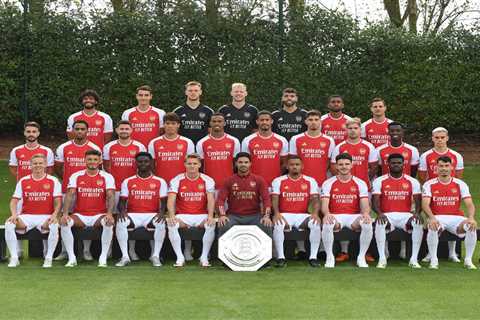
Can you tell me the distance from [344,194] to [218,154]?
1.54m

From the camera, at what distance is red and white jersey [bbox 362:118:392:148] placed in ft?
36.0

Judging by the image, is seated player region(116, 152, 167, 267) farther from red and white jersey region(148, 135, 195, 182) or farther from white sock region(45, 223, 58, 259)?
white sock region(45, 223, 58, 259)

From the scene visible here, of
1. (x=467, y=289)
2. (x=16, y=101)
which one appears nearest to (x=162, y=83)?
(x=16, y=101)

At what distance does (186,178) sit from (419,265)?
108 inches

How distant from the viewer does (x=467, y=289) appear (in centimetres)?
818

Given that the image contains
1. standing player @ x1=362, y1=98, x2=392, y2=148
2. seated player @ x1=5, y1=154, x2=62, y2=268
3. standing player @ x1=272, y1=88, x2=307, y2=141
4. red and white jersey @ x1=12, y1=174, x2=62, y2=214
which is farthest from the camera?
standing player @ x1=362, y1=98, x2=392, y2=148

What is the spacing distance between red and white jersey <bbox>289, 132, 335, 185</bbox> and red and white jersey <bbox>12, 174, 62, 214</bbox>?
276cm

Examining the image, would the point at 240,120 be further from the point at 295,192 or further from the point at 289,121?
the point at 295,192

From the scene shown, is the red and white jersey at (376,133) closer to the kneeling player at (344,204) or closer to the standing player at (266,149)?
the kneeling player at (344,204)

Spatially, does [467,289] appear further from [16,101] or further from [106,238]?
[16,101]

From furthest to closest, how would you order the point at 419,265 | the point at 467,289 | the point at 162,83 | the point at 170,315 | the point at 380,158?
1. the point at 162,83
2. the point at 380,158
3. the point at 419,265
4. the point at 467,289
5. the point at 170,315

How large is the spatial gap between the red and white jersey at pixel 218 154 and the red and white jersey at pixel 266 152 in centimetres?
17

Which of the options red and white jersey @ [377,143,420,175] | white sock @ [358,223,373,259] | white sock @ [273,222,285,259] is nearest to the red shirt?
white sock @ [273,222,285,259]

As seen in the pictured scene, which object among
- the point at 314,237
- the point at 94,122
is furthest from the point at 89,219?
the point at 314,237
